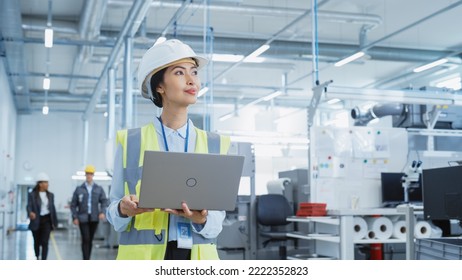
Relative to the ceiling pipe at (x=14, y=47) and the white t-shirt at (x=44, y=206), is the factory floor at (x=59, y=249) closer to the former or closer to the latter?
the white t-shirt at (x=44, y=206)

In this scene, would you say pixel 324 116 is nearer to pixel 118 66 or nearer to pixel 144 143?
pixel 118 66

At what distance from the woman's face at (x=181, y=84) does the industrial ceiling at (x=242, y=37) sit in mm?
4731

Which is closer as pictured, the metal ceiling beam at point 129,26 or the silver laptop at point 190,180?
the silver laptop at point 190,180

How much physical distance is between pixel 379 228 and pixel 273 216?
1.35 metres

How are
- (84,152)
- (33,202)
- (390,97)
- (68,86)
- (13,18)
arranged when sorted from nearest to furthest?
(390,97), (33,202), (13,18), (68,86), (84,152)

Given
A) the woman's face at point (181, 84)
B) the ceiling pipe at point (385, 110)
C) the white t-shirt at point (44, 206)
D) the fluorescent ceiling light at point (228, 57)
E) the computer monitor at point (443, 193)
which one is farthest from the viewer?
the fluorescent ceiling light at point (228, 57)

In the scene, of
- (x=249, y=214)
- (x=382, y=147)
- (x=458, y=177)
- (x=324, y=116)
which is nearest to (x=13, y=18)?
(x=249, y=214)

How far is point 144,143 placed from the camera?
138cm

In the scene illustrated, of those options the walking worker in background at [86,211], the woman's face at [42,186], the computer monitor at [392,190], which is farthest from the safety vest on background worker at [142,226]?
the woman's face at [42,186]

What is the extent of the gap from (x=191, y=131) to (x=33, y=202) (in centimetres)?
601

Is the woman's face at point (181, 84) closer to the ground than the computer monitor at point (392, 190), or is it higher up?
higher up

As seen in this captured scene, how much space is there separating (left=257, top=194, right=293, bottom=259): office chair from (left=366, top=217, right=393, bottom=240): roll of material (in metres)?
1.15

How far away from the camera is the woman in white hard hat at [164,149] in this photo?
1335 millimetres

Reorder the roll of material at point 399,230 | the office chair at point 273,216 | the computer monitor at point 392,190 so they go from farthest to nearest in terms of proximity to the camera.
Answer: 1. the office chair at point 273,216
2. the computer monitor at point 392,190
3. the roll of material at point 399,230
